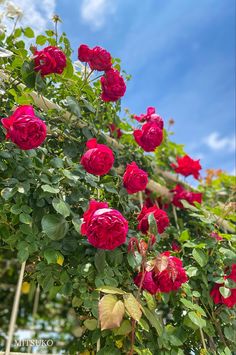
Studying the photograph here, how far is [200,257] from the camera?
1.47 metres

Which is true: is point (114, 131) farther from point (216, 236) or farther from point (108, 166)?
point (216, 236)

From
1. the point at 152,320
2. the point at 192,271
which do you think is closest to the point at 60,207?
the point at 152,320

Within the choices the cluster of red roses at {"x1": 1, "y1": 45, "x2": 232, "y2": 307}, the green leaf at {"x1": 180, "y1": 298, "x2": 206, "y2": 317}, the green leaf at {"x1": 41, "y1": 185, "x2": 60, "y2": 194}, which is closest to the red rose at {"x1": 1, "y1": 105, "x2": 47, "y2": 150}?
the cluster of red roses at {"x1": 1, "y1": 45, "x2": 232, "y2": 307}

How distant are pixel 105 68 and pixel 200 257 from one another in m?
0.88

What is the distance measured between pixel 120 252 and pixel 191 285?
18.9 inches

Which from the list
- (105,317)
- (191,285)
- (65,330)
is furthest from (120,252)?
(65,330)

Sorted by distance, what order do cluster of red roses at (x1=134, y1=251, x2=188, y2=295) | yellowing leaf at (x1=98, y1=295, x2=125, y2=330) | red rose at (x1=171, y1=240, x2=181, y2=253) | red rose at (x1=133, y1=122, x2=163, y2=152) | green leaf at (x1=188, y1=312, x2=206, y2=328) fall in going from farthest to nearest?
red rose at (x1=171, y1=240, x2=181, y2=253), red rose at (x1=133, y1=122, x2=163, y2=152), green leaf at (x1=188, y1=312, x2=206, y2=328), cluster of red roses at (x1=134, y1=251, x2=188, y2=295), yellowing leaf at (x1=98, y1=295, x2=125, y2=330)

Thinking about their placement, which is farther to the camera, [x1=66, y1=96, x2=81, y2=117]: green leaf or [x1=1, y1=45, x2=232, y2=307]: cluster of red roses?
[x1=66, y1=96, x2=81, y2=117]: green leaf

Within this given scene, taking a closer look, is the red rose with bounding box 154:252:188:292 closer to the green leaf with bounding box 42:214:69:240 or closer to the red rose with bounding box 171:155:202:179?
the green leaf with bounding box 42:214:69:240

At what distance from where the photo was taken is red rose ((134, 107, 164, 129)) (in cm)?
164

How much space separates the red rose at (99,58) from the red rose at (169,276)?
78 cm

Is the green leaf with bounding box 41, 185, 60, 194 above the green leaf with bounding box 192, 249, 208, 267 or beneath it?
above

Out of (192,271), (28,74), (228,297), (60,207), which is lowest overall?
(228,297)

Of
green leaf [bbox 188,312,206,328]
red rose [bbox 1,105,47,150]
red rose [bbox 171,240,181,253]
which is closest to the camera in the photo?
red rose [bbox 1,105,47,150]
